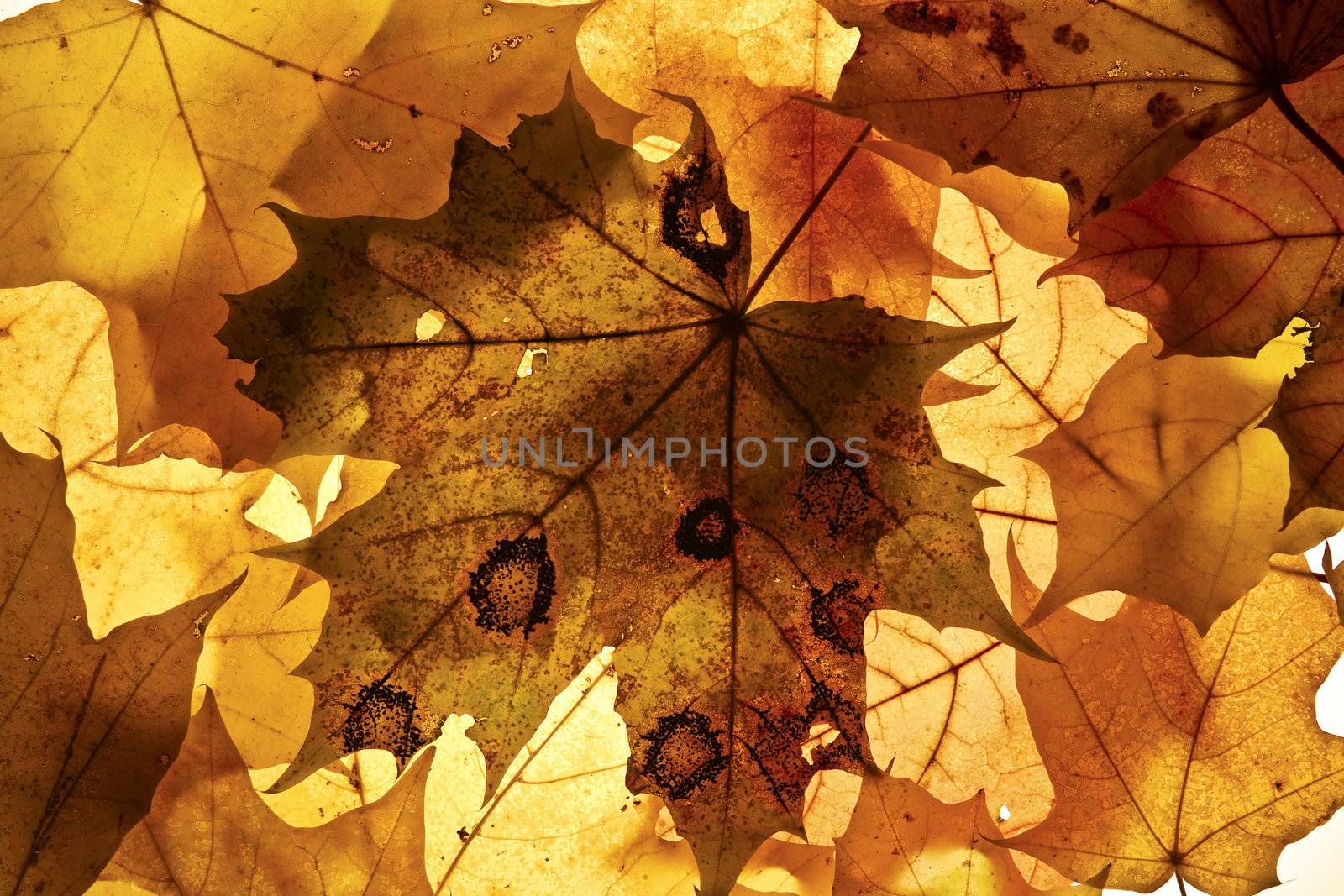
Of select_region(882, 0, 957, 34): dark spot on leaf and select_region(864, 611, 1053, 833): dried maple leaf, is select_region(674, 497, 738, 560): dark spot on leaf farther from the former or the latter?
select_region(882, 0, 957, 34): dark spot on leaf

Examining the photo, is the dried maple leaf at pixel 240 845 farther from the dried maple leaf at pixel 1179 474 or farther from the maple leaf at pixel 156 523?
the dried maple leaf at pixel 1179 474

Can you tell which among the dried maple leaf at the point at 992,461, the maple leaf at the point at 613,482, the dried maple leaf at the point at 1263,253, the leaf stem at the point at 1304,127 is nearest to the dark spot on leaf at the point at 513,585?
the maple leaf at the point at 613,482

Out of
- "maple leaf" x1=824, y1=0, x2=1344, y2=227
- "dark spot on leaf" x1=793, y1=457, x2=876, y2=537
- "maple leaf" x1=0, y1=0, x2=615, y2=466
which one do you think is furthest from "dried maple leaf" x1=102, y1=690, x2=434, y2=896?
"maple leaf" x1=824, y1=0, x2=1344, y2=227

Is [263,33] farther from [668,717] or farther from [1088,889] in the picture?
[1088,889]

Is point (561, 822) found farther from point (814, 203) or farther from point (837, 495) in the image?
point (814, 203)

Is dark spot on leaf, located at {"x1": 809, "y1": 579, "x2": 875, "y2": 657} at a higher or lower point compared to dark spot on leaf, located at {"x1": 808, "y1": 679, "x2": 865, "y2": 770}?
higher

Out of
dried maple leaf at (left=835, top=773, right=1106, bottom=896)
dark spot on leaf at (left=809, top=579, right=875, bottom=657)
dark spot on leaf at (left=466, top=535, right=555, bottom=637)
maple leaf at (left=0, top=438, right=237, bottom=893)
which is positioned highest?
dark spot on leaf at (left=466, top=535, right=555, bottom=637)

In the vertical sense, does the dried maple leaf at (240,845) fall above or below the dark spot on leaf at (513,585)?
below

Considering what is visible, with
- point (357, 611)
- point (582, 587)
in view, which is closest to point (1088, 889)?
point (582, 587)
